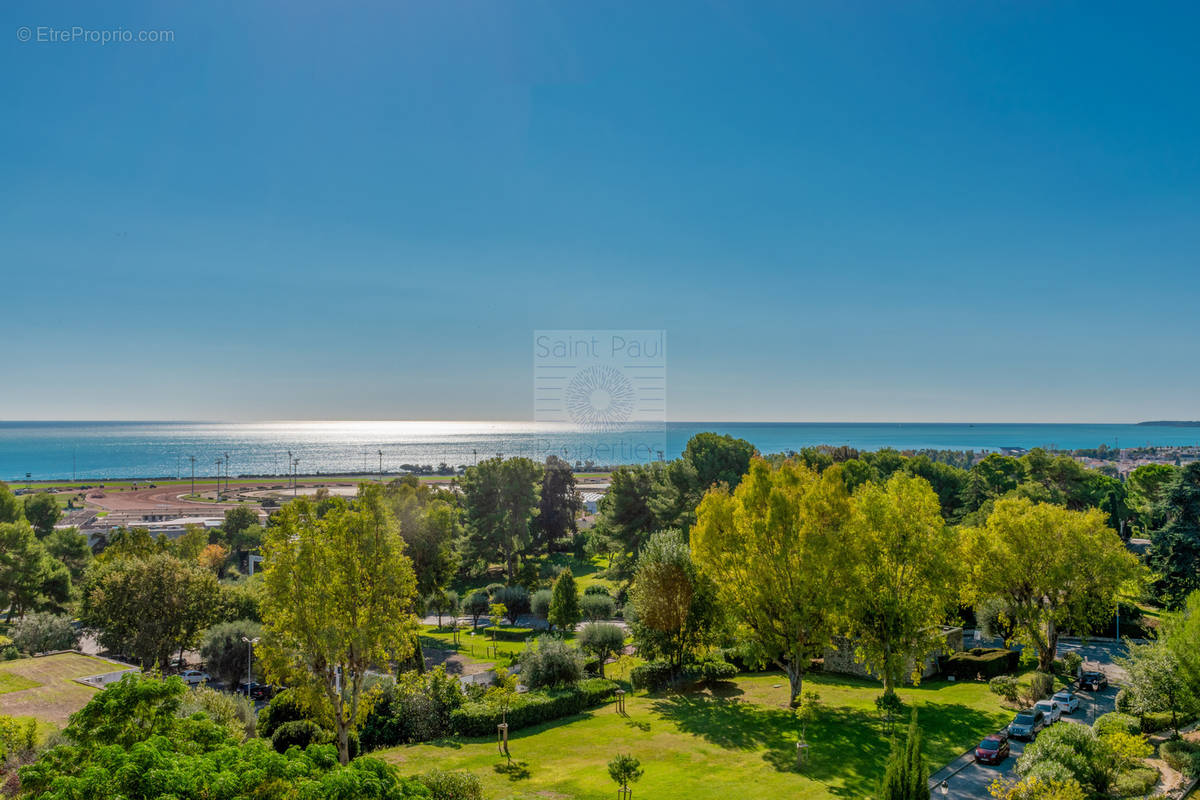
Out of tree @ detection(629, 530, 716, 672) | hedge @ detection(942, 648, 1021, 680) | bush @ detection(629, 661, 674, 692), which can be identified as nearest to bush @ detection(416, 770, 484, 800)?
tree @ detection(629, 530, 716, 672)

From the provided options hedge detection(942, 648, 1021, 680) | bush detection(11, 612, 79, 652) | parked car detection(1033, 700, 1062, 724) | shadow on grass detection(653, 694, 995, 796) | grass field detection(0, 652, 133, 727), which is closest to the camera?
shadow on grass detection(653, 694, 995, 796)

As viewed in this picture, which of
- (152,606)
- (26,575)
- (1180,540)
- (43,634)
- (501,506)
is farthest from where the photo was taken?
(501,506)

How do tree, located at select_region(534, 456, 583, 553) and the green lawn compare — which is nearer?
the green lawn

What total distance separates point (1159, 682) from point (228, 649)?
135ft

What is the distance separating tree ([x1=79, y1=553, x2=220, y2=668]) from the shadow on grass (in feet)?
85.4

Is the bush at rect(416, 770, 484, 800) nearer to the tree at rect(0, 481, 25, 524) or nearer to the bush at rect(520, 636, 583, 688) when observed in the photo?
the bush at rect(520, 636, 583, 688)

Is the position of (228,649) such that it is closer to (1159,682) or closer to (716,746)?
(716,746)

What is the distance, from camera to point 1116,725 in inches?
876

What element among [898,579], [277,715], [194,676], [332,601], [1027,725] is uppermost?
[332,601]

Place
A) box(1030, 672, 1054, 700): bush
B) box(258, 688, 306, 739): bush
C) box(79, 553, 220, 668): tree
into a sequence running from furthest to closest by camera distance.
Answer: box(79, 553, 220, 668): tree → box(1030, 672, 1054, 700): bush → box(258, 688, 306, 739): bush

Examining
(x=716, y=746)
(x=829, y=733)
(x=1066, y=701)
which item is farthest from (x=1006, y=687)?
(x=716, y=746)

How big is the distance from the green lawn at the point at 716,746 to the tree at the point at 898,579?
254 cm

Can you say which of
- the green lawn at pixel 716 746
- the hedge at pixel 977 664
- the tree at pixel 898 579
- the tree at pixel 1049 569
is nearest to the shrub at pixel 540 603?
the green lawn at pixel 716 746

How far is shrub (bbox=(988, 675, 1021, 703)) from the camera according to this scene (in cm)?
2905
